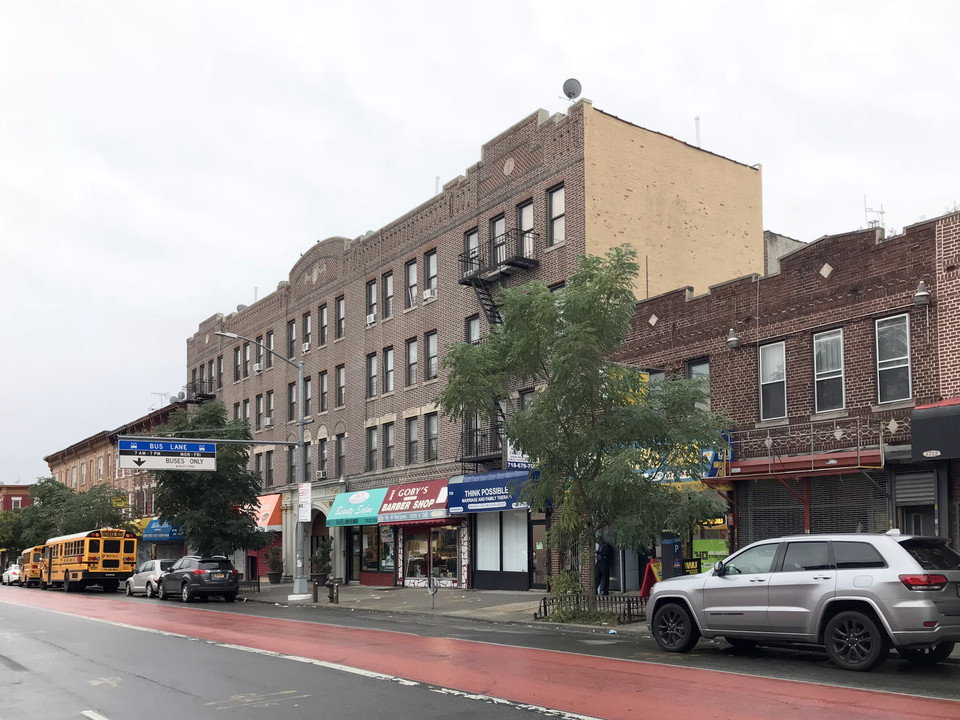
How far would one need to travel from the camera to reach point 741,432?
22609 mm

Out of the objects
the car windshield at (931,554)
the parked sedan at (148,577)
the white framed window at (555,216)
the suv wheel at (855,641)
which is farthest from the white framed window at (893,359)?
the parked sedan at (148,577)

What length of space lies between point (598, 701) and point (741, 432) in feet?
45.5

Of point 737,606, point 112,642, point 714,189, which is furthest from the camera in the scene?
point 714,189

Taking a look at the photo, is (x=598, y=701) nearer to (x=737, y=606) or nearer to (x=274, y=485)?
(x=737, y=606)

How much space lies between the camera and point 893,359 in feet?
64.0

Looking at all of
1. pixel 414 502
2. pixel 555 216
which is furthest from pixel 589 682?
pixel 414 502

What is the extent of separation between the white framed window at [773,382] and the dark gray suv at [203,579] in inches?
747

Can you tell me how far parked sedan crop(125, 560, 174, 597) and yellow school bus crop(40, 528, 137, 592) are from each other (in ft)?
16.8

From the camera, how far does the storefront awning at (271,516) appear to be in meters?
44.7

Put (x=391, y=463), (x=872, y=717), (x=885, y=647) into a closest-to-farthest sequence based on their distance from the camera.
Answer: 1. (x=872, y=717)
2. (x=885, y=647)
3. (x=391, y=463)

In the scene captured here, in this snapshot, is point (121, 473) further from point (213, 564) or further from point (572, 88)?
point (572, 88)

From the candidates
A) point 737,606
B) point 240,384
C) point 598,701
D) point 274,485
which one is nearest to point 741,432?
point 737,606

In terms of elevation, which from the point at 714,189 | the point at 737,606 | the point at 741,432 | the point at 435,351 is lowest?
the point at 737,606

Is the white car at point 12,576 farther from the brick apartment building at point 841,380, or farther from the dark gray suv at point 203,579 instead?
the brick apartment building at point 841,380
